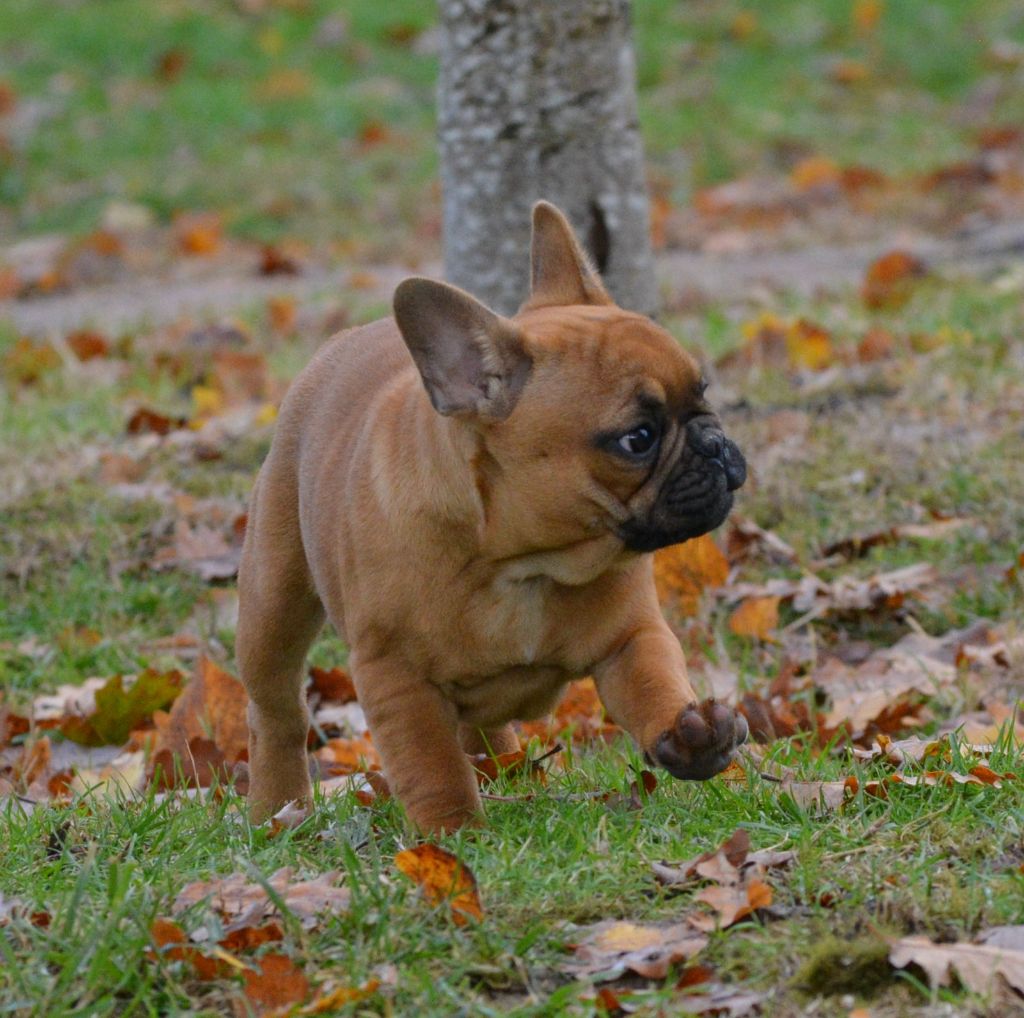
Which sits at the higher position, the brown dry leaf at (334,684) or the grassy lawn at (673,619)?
the grassy lawn at (673,619)

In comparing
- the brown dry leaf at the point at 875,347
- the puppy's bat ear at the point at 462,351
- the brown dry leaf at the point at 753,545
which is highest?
A: the puppy's bat ear at the point at 462,351

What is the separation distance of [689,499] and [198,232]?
858 cm

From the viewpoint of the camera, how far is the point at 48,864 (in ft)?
→ 11.8

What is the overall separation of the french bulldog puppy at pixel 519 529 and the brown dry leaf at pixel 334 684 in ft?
4.76

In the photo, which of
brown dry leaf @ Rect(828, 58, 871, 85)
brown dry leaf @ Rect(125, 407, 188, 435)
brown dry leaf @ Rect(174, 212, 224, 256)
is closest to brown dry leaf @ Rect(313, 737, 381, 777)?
brown dry leaf @ Rect(125, 407, 188, 435)

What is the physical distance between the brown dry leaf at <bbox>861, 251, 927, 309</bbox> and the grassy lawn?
104 millimetres

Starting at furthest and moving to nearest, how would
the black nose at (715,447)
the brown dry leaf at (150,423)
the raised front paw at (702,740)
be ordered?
the brown dry leaf at (150,423) < the black nose at (715,447) < the raised front paw at (702,740)

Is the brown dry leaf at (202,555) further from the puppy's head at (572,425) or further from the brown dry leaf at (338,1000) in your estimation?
the brown dry leaf at (338,1000)

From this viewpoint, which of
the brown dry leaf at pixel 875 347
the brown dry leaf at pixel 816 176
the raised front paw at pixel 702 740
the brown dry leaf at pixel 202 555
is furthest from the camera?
the brown dry leaf at pixel 816 176

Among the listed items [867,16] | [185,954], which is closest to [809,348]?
[185,954]

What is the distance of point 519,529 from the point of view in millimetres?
3746

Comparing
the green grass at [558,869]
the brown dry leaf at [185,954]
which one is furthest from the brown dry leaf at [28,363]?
the brown dry leaf at [185,954]

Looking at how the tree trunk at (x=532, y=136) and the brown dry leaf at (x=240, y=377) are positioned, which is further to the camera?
the brown dry leaf at (x=240, y=377)

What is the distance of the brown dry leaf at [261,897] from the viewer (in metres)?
3.18
